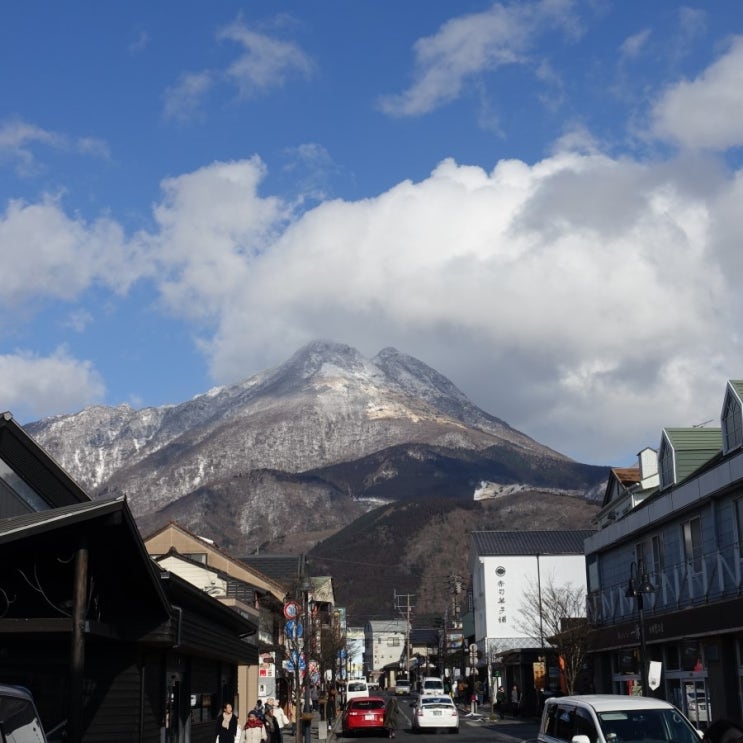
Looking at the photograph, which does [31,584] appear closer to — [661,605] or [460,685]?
[661,605]

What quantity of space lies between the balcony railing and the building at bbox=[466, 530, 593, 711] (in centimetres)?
4497

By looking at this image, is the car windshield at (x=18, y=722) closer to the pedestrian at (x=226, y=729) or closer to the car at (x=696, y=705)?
the pedestrian at (x=226, y=729)

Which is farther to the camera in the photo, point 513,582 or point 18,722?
point 513,582

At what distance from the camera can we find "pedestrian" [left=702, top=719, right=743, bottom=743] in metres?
9.51

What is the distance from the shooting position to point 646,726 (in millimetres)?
15391

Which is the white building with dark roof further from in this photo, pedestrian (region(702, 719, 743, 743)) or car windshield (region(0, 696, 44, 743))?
car windshield (region(0, 696, 44, 743))

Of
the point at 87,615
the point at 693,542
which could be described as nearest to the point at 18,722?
the point at 87,615

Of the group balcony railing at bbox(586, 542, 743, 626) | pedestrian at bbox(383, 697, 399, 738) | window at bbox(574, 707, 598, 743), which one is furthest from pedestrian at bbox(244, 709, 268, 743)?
pedestrian at bbox(383, 697, 399, 738)

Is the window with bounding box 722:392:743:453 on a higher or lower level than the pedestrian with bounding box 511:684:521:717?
higher

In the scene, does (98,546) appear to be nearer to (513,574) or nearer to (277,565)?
(277,565)

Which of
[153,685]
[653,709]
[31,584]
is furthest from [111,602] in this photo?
[653,709]

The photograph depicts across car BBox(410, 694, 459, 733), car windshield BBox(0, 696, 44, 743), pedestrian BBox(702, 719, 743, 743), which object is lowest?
car BBox(410, 694, 459, 733)

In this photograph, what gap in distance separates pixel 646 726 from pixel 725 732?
19.9ft

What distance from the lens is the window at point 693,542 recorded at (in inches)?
1305
